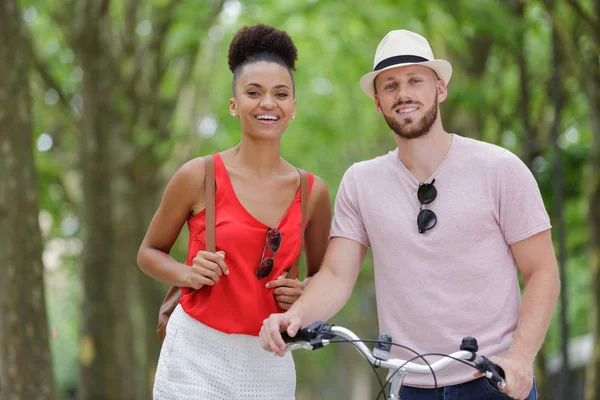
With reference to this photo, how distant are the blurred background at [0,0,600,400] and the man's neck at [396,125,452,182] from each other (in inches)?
174

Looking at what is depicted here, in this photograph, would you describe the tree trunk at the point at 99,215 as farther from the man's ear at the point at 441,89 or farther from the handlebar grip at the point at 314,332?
the handlebar grip at the point at 314,332

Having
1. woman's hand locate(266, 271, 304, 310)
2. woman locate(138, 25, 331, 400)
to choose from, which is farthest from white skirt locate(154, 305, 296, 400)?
woman's hand locate(266, 271, 304, 310)

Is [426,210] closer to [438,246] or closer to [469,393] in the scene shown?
[438,246]

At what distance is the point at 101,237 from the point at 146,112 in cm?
351

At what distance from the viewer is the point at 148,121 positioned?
16.0 meters

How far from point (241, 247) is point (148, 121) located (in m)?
12.2

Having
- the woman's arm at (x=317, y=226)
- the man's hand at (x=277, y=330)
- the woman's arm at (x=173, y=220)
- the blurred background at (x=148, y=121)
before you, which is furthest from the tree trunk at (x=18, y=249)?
the man's hand at (x=277, y=330)

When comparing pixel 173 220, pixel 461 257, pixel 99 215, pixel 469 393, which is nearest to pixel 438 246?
pixel 461 257

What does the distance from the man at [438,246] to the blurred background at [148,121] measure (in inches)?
168

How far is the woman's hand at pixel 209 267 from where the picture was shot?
156 inches

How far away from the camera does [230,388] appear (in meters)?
4.02

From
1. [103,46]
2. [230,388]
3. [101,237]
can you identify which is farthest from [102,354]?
[230,388]

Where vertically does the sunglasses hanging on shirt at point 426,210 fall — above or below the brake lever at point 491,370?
above

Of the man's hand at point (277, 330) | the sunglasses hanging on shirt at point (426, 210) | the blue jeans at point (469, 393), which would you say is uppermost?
the sunglasses hanging on shirt at point (426, 210)
